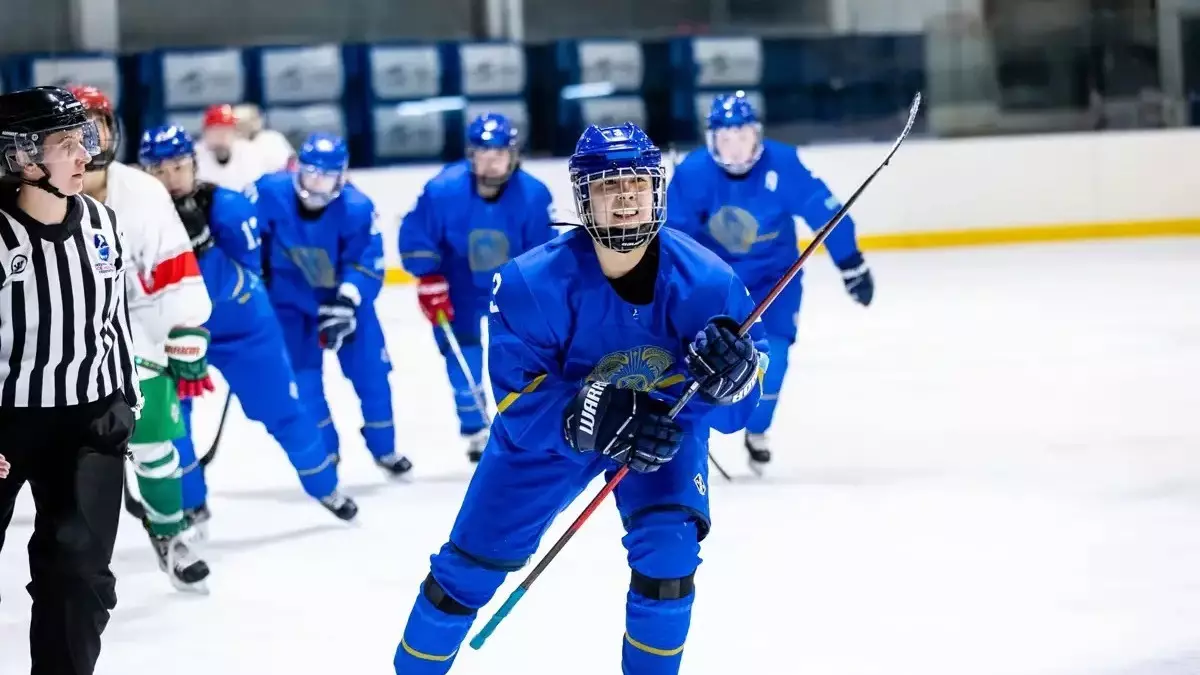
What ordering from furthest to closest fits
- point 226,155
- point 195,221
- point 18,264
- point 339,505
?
1. point 226,155
2. point 339,505
3. point 195,221
4. point 18,264

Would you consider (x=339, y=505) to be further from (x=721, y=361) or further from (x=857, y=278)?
(x=721, y=361)

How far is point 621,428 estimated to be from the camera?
2.43 m

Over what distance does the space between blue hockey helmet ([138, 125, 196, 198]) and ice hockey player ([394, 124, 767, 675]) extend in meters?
1.73

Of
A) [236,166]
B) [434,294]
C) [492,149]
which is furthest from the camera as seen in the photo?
[236,166]

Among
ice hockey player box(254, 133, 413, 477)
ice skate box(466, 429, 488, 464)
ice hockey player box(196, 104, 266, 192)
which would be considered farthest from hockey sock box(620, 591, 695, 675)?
ice hockey player box(196, 104, 266, 192)

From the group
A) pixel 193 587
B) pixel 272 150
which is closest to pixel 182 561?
pixel 193 587

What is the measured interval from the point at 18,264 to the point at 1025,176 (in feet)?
27.1

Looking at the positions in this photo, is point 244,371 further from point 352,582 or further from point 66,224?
point 66,224

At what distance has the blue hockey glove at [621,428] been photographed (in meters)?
2.44

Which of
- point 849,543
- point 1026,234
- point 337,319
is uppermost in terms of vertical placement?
point 337,319

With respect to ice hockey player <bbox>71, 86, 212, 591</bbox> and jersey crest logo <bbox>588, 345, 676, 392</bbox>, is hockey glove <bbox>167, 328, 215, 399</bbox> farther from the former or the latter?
jersey crest logo <bbox>588, 345, 676, 392</bbox>

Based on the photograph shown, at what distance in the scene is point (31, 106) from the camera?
259 cm

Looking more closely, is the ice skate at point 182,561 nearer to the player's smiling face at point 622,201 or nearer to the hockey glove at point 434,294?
the hockey glove at point 434,294

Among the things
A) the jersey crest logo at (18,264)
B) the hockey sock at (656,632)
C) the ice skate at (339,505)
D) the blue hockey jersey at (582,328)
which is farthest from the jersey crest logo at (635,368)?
the ice skate at (339,505)
